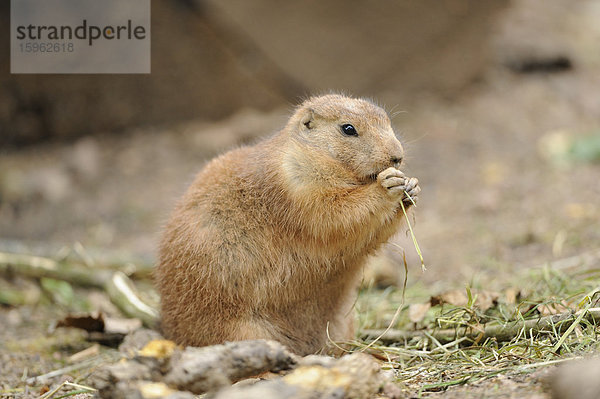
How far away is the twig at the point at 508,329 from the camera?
3850 mm

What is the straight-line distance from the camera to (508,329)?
4.02m

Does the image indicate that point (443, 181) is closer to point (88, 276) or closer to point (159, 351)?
point (88, 276)

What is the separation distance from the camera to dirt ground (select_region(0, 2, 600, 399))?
6.72m

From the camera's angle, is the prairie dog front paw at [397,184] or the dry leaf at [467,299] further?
the dry leaf at [467,299]

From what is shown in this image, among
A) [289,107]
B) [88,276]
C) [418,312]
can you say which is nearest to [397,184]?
[418,312]

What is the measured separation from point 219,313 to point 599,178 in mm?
6696

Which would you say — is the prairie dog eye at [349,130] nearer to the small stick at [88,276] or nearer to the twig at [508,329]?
the twig at [508,329]

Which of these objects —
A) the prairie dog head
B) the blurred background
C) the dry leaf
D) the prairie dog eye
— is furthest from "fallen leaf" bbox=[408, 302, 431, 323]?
the blurred background

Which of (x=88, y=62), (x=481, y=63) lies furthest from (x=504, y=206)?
(x=88, y=62)

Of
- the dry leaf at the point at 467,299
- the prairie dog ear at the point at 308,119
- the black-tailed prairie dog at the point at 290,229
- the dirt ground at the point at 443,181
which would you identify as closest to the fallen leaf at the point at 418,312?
the dry leaf at the point at 467,299

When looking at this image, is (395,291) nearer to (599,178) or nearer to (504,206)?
(504,206)

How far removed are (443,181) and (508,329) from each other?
5831 millimetres

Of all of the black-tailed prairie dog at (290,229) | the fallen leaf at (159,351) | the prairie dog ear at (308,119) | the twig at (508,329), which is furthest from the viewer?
the prairie dog ear at (308,119)

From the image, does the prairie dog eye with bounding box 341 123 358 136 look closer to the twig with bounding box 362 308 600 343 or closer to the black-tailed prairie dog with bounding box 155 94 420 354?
the black-tailed prairie dog with bounding box 155 94 420 354
